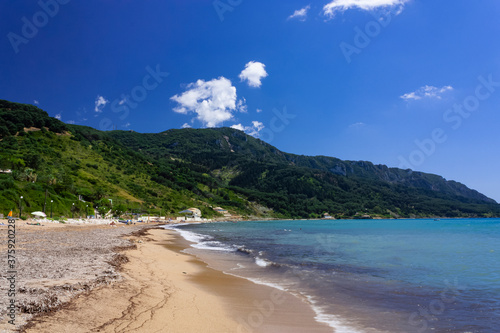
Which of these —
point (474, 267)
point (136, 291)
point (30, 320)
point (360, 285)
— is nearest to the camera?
point (30, 320)

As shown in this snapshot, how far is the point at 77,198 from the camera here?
7544 centimetres

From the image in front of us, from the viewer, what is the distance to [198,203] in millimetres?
155000

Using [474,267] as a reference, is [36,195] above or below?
above

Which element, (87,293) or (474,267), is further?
(474,267)

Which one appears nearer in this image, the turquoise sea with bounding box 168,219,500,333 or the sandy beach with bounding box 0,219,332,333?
the sandy beach with bounding box 0,219,332,333

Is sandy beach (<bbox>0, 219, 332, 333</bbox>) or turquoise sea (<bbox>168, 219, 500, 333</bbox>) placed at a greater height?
sandy beach (<bbox>0, 219, 332, 333</bbox>)

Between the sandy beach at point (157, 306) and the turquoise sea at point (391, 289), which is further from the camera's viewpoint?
the turquoise sea at point (391, 289)

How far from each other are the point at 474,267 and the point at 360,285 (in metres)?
11.2

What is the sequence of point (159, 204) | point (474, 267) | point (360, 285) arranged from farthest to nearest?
point (159, 204) < point (474, 267) < point (360, 285)

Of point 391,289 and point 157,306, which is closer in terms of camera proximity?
point 157,306

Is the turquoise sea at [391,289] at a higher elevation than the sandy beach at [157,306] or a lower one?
lower

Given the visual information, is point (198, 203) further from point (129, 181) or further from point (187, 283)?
point (187, 283)

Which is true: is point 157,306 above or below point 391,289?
above

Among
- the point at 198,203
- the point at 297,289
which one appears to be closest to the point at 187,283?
the point at 297,289
